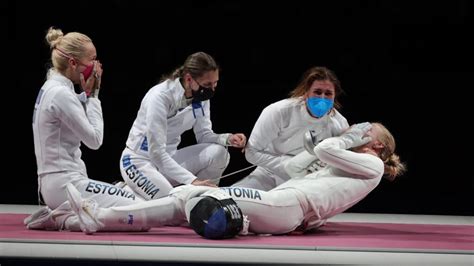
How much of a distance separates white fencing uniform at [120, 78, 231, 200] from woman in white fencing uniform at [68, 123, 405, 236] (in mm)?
555

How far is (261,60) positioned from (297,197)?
1843 mm

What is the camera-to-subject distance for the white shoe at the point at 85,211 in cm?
363

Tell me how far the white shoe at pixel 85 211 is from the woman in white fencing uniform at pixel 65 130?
0.50ft

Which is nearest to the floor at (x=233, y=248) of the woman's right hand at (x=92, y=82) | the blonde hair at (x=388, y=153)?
the blonde hair at (x=388, y=153)

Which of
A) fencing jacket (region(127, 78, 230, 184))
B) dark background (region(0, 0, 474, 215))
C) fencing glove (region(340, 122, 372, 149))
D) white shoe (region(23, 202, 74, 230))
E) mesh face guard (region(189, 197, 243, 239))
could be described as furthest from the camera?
dark background (region(0, 0, 474, 215))

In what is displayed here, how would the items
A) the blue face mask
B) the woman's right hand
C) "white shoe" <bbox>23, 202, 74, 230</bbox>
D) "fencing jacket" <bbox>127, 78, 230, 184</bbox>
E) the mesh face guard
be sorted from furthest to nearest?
the blue face mask < "fencing jacket" <bbox>127, 78, 230, 184</bbox> < the woman's right hand < "white shoe" <bbox>23, 202, 74, 230</bbox> < the mesh face guard

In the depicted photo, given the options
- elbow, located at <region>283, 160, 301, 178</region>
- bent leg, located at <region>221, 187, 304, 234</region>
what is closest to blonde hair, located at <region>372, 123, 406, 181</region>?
elbow, located at <region>283, 160, 301, 178</region>

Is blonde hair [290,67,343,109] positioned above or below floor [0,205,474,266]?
above

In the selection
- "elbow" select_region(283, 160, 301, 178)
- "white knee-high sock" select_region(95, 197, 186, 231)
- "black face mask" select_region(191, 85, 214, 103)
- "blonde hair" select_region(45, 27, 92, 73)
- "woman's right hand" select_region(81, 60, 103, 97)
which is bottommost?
"white knee-high sock" select_region(95, 197, 186, 231)

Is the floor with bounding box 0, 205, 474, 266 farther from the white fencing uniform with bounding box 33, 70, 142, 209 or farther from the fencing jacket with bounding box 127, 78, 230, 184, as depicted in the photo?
the fencing jacket with bounding box 127, 78, 230, 184

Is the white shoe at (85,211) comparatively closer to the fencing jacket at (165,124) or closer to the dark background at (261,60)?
the fencing jacket at (165,124)

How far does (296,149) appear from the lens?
182 inches

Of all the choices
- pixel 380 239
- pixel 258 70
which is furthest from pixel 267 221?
pixel 258 70

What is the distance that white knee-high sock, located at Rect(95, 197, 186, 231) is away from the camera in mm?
3680
